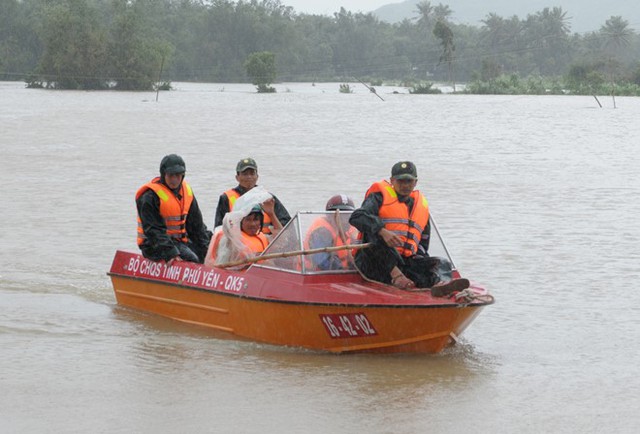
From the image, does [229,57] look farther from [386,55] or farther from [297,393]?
[297,393]

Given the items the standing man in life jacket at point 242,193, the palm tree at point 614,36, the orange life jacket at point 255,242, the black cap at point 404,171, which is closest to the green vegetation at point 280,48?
the palm tree at point 614,36

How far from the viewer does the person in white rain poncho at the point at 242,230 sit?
10195 millimetres

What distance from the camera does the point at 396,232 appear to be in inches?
375

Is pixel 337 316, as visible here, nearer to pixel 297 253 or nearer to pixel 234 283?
pixel 297 253

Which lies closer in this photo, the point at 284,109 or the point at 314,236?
the point at 314,236

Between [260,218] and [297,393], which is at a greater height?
[260,218]

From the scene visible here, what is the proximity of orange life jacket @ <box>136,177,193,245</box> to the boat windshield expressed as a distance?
4.60ft

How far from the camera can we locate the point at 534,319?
11.7 m

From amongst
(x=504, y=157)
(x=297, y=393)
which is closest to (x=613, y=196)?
(x=504, y=157)

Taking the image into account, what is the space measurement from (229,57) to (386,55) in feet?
89.3

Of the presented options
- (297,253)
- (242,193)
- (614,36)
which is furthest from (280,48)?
(297,253)

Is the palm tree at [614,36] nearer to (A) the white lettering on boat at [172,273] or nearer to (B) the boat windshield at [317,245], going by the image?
(A) the white lettering on boat at [172,273]

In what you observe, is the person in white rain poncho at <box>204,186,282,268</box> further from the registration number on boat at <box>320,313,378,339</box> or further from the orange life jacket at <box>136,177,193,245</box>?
the registration number on boat at <box>320,313,378,339</box>

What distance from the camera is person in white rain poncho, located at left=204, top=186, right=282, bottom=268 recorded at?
10195mm
